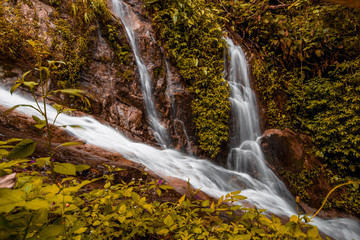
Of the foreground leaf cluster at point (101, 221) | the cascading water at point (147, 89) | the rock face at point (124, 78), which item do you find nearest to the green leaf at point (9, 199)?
the foreground leaf cluster at point (101, 221)

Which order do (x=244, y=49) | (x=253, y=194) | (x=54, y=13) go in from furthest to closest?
(x=244, y=49), (x=54, y=13), (x=253, y=194)

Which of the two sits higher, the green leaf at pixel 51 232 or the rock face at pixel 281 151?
the green leaf at pixel 51 232

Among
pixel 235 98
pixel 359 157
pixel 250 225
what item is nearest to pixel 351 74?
pixel 359 157

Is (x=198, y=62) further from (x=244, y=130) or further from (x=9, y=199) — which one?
(x=9, y=199)

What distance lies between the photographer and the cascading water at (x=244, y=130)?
17.6ft

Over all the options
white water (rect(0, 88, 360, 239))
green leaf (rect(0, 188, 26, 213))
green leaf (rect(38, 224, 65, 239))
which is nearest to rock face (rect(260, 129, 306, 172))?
white water (rect(0, 88, 360, 239))

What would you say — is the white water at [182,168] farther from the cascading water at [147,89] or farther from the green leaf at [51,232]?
the green leaf at [51,232]

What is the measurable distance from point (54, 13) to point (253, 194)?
6.49m

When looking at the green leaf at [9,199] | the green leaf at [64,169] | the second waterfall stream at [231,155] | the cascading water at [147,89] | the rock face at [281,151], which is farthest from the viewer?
the rock face at [281,151]

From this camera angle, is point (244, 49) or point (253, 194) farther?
point (244, 49)

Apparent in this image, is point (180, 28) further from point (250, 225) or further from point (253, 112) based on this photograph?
point (250, 225)

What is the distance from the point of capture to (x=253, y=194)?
4203 millimetres

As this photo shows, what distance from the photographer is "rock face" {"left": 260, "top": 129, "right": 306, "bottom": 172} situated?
566 cm

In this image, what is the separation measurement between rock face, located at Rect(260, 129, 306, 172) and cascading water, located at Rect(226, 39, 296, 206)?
0.25 m
